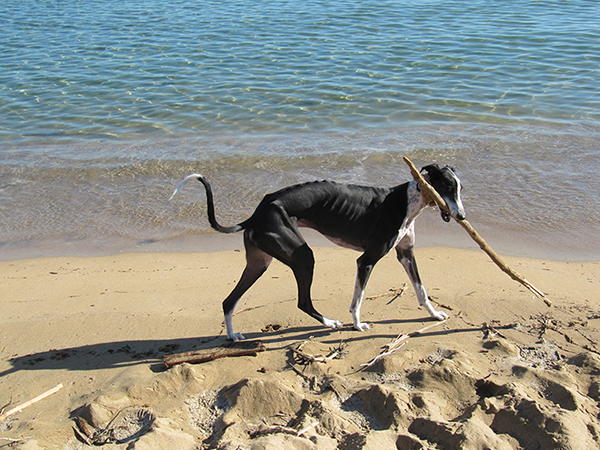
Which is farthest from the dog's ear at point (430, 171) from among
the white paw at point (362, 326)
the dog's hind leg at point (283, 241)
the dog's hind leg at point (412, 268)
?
the white paw at point (362, 326)

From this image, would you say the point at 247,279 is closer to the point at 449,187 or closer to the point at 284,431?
the point at 284,431

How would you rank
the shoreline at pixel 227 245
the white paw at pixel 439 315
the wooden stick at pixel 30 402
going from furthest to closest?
the shoreline at pixel 227 245
the white paw at pixel 439 315
the wooden stick at pixel 30 402

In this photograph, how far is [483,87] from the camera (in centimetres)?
1266

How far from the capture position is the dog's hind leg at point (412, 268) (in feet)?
15.6

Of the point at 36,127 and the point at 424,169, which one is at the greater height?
the point at 424,169

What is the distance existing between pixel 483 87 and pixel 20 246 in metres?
10.1

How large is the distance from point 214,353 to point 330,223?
134 cm

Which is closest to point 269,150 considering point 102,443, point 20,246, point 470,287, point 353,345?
point 20,246

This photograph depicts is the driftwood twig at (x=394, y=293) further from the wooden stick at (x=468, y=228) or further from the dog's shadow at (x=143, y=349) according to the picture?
the wooden stick at (x=468, y=228)

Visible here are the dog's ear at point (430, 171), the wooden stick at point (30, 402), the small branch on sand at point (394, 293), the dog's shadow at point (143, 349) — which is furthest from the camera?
the small branch on sand at point (394, 293)

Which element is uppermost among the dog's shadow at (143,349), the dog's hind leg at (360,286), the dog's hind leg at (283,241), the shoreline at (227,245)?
the dog's hind leg at (283,241)

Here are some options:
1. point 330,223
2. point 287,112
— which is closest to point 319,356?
point 330,223

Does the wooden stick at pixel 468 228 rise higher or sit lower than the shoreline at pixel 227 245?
higher

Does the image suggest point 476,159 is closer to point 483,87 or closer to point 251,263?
point 483,87
